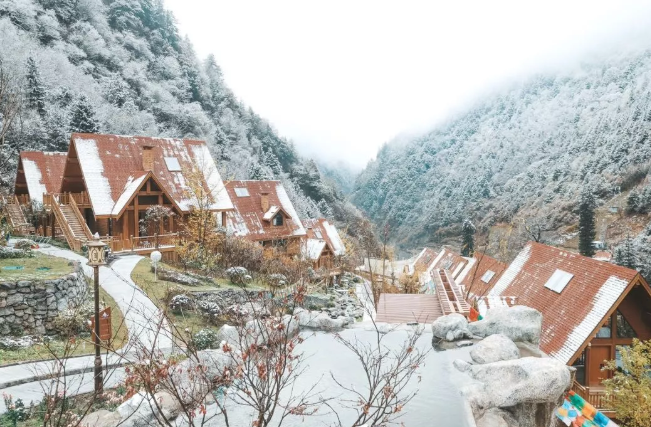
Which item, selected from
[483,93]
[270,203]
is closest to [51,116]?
[270,203]

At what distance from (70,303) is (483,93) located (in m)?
185

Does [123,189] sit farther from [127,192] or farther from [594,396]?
[594,396]

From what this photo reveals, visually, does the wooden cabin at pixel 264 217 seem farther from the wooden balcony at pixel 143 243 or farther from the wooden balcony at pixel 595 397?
the wooden balcony at pixel 595 397

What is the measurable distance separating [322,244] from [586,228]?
31733 millimetres

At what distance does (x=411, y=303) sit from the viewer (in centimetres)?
1475

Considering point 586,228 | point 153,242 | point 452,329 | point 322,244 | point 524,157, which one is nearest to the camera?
point 452,329

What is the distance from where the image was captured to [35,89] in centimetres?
4162

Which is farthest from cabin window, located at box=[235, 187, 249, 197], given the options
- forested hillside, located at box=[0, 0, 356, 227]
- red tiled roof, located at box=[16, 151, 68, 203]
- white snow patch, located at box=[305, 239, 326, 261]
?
red tiled roof, located at box=[16, 151, 68, 203]

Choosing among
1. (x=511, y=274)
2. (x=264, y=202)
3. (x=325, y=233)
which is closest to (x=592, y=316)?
(x=511, y=274)

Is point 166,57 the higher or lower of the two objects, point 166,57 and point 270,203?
the higher

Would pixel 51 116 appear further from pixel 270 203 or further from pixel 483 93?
pixel 483 93

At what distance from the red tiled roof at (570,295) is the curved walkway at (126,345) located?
43.7 ft

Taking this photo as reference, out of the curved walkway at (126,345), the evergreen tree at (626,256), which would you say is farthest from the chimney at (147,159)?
the evergreen tree at (626,256)

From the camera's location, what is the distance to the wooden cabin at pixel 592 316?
1415 centimetres
